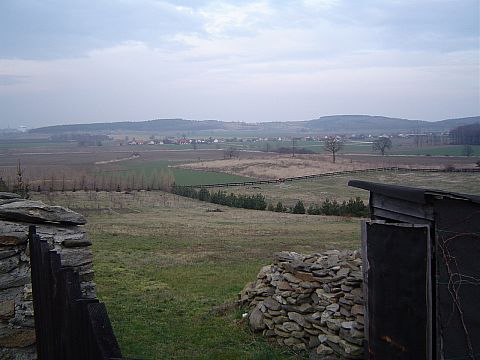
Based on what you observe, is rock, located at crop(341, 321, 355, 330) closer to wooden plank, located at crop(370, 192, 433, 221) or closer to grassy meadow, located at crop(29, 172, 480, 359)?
grassy meadow, located at crop(29, 172, 480, 359)

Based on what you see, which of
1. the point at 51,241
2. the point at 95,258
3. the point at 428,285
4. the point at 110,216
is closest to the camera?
the point at 428,285

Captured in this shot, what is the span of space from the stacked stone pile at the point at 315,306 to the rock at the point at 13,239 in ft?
16.2

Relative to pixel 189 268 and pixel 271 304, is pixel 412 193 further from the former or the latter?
pixel 189 268

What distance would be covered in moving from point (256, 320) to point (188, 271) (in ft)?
22.3

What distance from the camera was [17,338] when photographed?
6.75m

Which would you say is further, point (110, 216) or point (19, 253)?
point (110, 216)

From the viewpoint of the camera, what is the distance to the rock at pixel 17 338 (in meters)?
6.67

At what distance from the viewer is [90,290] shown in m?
9.07

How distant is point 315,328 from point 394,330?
247cm

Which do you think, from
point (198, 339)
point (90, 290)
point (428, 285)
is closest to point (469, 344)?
point (428, 285)

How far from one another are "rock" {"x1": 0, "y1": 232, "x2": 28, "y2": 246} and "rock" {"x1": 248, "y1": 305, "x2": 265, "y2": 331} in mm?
4881

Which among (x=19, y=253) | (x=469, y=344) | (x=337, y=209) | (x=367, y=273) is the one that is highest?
(x=19, y=253)

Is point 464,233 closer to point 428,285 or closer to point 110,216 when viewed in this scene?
point 428,285

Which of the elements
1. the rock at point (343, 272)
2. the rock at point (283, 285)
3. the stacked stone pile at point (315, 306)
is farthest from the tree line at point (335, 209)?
the rock at point (343, 272)
